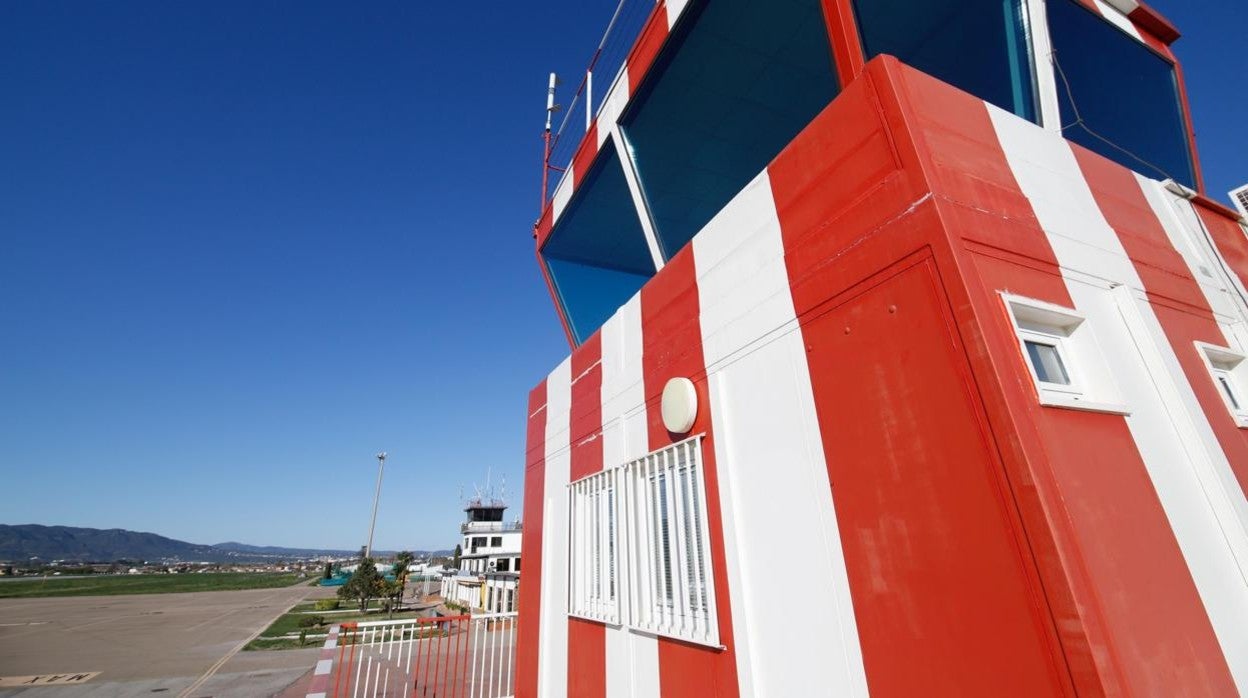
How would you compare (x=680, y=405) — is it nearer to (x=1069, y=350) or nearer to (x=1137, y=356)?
(x=1069, y=350)

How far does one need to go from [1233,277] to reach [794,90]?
3.53 m

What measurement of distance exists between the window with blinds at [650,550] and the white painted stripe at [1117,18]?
4.75 m

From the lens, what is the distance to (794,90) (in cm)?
499

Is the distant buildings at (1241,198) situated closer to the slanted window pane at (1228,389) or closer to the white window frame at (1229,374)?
the white window frame at (1229,374)

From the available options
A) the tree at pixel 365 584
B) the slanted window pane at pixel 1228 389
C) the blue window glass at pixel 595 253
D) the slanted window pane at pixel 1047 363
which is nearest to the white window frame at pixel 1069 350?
the slanted window pane at pixel 1047 363

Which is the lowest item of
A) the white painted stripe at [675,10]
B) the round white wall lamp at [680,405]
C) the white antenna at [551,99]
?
the round white wall lamp at [680,405]

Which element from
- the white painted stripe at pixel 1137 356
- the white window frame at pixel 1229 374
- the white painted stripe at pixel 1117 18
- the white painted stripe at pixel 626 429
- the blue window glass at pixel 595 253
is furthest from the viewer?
the blue window glass at pixel 595 253

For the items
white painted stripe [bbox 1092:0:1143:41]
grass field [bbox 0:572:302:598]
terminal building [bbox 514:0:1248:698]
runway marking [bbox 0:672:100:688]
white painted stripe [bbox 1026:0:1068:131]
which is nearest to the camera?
terminal building [bbox 514:0:1248:698]

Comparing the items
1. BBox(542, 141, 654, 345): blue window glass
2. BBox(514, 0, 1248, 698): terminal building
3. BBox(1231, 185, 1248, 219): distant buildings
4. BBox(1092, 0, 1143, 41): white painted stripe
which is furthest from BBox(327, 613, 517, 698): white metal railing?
BBox(1231, 185, 1248, 219): distant buildings

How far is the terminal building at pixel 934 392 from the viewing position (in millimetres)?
1729

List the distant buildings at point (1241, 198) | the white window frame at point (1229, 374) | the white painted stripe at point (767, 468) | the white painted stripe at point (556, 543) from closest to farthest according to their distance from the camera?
the white painted stripe at point (767, 468) → the white window frame at point (1229, 374) → the distant buildings at point (1241, 198) → the white painted stripe at point (556, 543)

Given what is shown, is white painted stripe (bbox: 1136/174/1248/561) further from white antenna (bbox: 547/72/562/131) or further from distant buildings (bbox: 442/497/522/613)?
distant buildings (bbox: 442/497/522/613)

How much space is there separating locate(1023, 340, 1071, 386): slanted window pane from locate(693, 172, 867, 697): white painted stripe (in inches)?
35.8

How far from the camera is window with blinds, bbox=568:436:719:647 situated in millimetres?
3297
